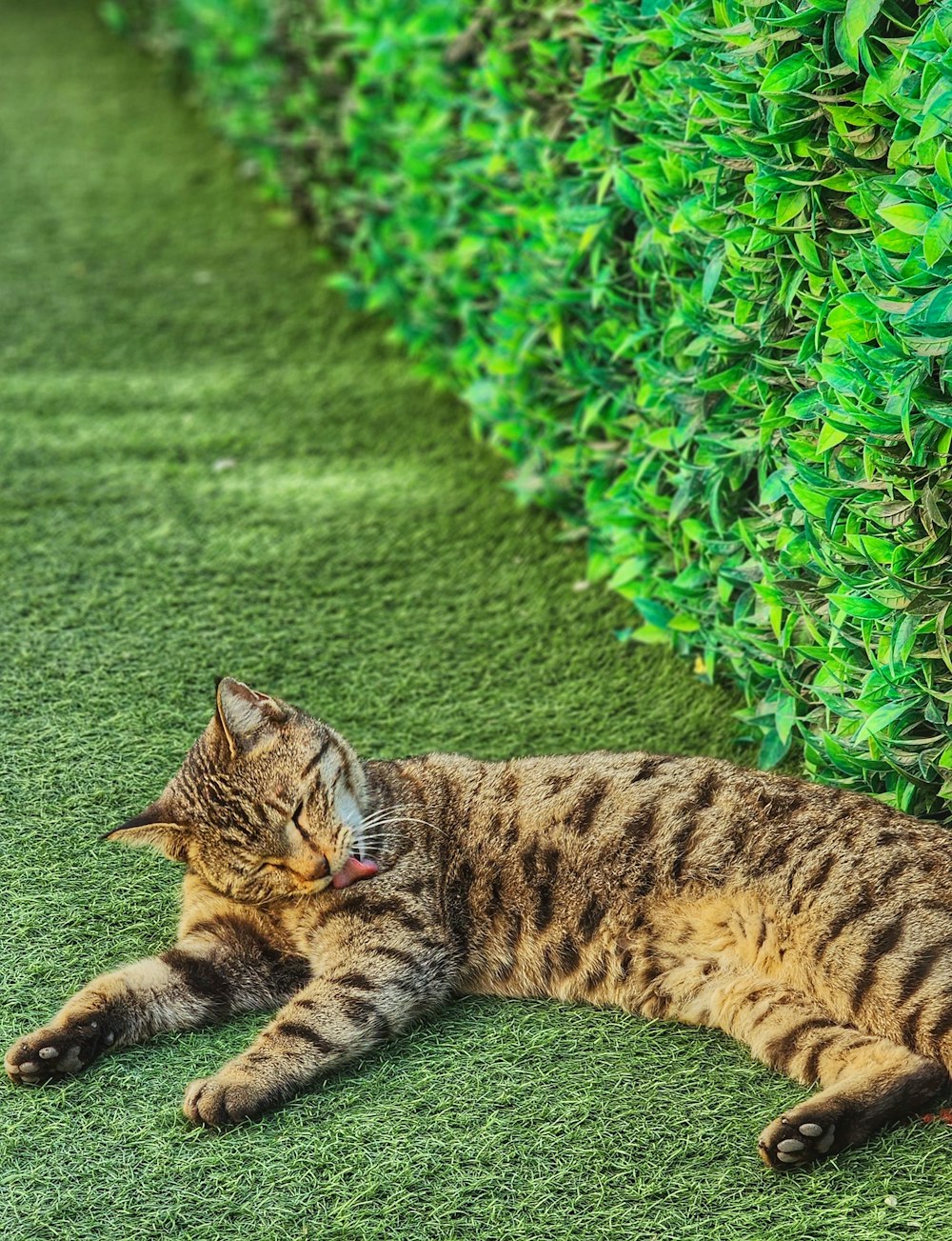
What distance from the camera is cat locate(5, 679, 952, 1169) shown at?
107 inches

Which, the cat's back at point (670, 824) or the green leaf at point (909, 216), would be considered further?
the cat's back at point (670, 824)

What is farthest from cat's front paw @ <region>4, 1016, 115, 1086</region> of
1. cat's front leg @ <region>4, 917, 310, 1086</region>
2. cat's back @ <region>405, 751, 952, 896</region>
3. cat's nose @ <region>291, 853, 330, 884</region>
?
cat's back @ <region>405, 751, 952, 896</region>

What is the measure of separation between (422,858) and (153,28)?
25.1 feet

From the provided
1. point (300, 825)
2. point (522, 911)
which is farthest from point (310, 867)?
point (522, 911)

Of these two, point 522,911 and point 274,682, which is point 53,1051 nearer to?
point 522,911

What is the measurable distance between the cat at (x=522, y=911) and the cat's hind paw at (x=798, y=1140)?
74mm

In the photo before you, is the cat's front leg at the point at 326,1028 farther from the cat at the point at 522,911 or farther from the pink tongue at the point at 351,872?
the pink tongue at the point at 351,872

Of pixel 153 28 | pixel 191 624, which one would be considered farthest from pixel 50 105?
pixel 191 624

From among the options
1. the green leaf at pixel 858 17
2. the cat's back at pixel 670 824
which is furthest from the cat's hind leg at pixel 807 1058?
the green leaf at pixel 858 17

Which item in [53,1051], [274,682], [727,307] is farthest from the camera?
[274,682]

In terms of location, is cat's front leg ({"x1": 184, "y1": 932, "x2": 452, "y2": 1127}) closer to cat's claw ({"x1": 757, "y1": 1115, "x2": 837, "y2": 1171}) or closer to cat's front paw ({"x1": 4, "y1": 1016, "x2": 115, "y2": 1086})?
cat's front paw ({"x1": 4, "y1": 1016, "x2": 115, "y2": 1086})

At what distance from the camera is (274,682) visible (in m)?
4.09

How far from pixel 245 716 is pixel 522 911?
0.77m

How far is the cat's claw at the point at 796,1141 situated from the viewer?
254 centimetres
